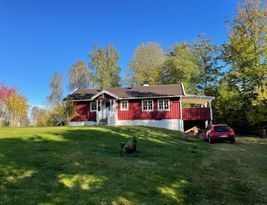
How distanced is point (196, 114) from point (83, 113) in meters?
12.5

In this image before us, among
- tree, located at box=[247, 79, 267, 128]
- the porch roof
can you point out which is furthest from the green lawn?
the porch roof

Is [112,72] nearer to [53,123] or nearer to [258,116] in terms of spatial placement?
[53,123]

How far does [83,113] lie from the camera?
3325 centimetres

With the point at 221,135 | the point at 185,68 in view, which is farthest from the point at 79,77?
the point at 221,135

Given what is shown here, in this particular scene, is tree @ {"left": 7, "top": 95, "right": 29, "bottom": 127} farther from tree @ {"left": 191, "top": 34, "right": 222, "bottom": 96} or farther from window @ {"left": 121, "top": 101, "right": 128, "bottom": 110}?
tree @ {"left": 191, "top": 34, "right": 222, "bottom": 96}

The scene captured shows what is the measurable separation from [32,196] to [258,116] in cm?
2583

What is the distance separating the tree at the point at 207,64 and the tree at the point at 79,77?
23.2 metres

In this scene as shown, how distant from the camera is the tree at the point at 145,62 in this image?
53.0 meters

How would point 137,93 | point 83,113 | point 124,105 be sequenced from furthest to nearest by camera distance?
point 83,113 < point 137,93 < point 124,105

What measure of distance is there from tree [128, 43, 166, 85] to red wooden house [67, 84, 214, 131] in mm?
19547

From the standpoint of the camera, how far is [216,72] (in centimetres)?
4322

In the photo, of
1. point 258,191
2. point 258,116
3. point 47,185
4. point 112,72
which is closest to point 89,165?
point 47,185

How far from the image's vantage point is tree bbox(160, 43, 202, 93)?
43531 mm

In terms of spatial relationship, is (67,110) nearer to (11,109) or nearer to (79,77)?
(11,109)
